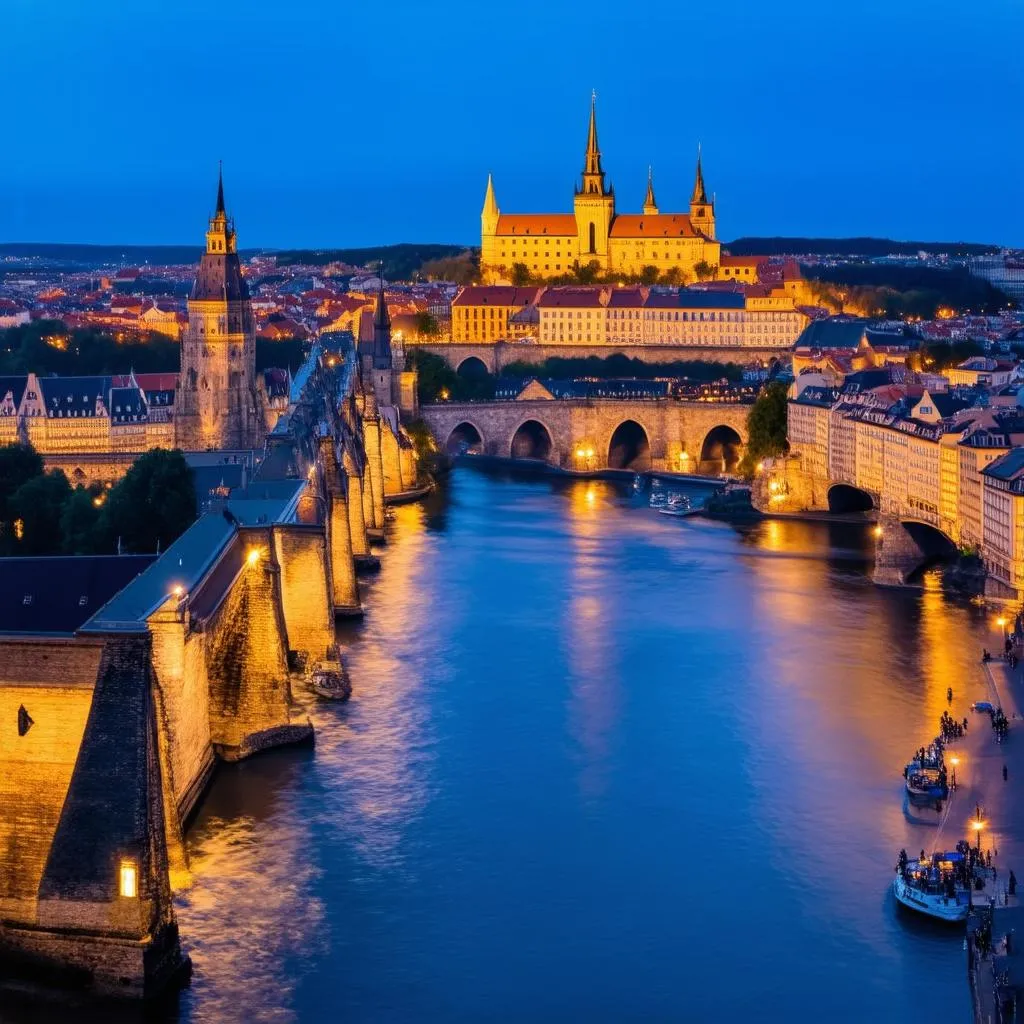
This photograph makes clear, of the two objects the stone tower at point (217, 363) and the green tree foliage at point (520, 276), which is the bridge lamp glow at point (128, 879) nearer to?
the stone tower at point (217, 363)

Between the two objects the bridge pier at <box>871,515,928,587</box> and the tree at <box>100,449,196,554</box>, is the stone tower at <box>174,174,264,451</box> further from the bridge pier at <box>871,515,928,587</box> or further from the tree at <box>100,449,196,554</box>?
the bridge pier at <box>871,515,928,587</box>

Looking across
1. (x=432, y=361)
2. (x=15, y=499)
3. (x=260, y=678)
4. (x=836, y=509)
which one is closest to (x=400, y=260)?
(x=432, y=361)

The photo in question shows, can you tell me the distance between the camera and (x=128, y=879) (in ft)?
43.5

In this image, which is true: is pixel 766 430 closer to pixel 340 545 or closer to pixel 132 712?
pixel 340 545

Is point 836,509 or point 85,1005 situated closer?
point 85,1005

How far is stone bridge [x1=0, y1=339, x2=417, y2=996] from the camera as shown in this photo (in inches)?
526

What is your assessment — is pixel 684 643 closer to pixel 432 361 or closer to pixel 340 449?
pixel 340 449

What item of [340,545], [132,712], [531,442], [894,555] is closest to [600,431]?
[531,442]

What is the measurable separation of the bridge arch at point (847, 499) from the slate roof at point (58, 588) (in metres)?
21.4

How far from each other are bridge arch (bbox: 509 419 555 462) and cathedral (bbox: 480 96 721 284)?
22.6 meters

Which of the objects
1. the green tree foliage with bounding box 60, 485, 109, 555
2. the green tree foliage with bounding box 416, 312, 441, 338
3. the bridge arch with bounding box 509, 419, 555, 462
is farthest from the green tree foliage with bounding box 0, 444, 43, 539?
the green tree foliage with bounding box 416, 312, 441, 338

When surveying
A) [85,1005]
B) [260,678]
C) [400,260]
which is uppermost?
[400,260]

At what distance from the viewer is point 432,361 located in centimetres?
5372

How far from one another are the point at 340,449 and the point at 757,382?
2103 cm
